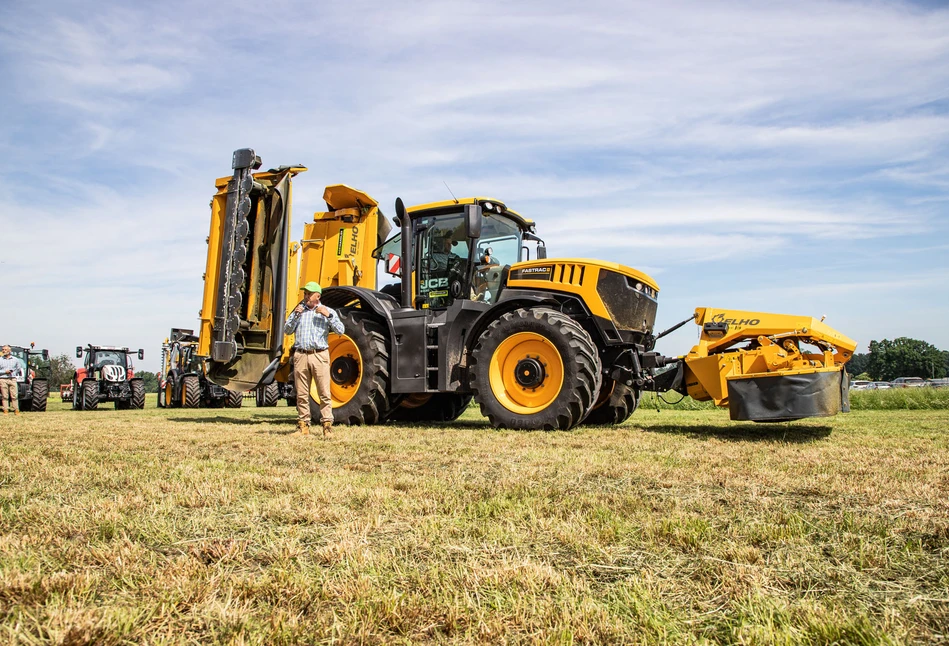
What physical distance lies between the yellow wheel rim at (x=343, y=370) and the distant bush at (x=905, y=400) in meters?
13.0

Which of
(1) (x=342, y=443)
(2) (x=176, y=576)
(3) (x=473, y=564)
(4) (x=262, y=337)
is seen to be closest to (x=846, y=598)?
(3) (x=473, y=564)

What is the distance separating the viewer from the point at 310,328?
314 inches

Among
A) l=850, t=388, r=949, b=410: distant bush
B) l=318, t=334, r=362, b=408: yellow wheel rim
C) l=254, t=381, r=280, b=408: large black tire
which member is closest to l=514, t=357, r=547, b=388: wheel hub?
l=318, t=334, r=362, b=408: yellow wheel rim

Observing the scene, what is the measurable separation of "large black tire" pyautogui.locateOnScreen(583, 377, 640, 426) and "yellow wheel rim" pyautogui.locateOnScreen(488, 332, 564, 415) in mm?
1134

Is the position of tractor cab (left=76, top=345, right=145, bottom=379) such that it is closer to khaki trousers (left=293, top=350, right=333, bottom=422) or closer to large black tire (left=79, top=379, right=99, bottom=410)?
large black tire (left=79, top=379, right=99, bottom=410)

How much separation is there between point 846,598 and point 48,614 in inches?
90.6

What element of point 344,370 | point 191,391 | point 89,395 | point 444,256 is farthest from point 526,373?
point 89,395

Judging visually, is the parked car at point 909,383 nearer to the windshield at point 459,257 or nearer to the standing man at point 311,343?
the windshield at point 459,257

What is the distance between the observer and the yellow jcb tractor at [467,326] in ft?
23.6

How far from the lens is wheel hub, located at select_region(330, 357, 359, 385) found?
937 cm

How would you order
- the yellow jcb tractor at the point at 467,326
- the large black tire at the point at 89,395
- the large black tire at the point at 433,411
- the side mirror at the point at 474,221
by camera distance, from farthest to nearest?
the large black tire at the point at 89,395 < the large black tire at the point at 433,411 < the side mirror at the point at 474,221 < the yellow jcb tractor at the point at 467,326

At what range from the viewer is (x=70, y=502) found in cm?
346

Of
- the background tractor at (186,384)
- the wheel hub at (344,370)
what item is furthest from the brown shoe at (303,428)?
the background tractor at (186,384)

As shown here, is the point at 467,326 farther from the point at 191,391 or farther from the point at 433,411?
the point at 191,391
